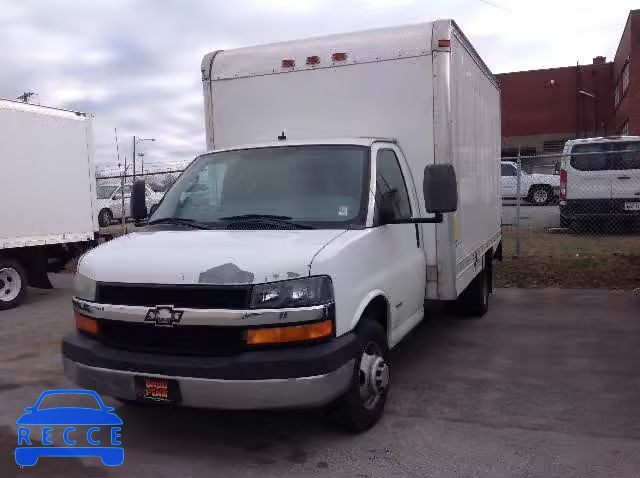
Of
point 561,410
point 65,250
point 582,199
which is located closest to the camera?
point 561,410

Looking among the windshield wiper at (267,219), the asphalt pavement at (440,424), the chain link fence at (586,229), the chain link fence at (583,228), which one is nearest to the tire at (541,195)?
the chain link fence at (583,228)

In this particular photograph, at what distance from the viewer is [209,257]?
3.52m

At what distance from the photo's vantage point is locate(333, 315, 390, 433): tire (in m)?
3.85

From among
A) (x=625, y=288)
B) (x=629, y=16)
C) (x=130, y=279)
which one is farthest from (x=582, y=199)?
(x=629, y=16)

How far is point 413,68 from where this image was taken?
16.4ft

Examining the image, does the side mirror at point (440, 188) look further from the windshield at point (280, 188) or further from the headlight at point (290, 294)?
the headlight at point (290, 294)

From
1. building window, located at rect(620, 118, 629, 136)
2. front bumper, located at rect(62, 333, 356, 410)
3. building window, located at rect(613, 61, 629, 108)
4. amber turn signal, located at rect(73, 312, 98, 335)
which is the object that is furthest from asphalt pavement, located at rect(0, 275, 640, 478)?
building window, located at rect(613, 61, 629, 108)

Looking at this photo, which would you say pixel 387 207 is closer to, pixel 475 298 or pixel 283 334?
pixel 283 334

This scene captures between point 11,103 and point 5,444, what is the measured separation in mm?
6289

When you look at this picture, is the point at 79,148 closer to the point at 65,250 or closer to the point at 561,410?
the point at 65,250

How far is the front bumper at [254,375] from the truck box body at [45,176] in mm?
6360

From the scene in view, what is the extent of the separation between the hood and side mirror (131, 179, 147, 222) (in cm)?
116

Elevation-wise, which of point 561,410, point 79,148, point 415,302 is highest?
point 79,148

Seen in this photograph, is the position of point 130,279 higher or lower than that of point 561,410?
higher
